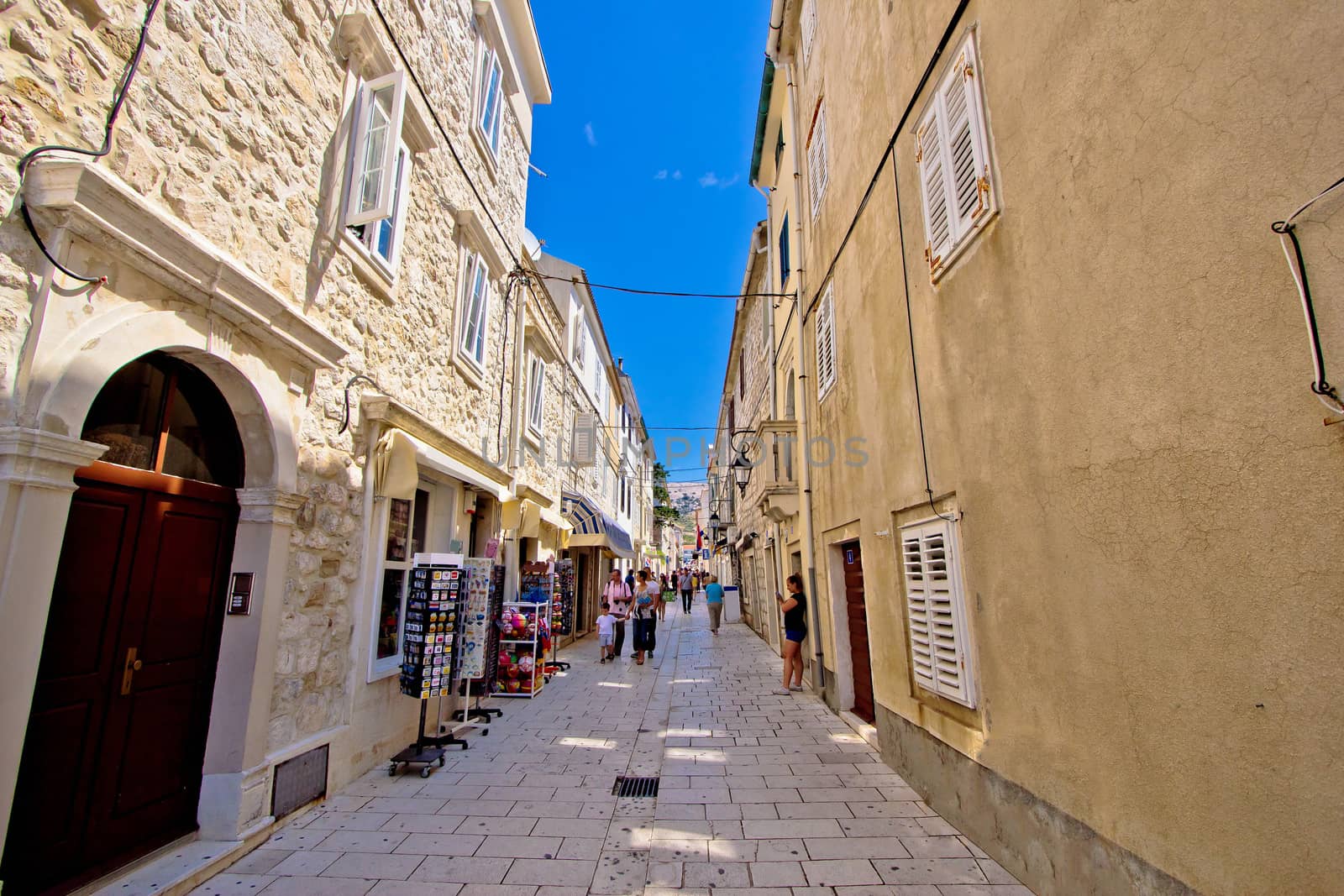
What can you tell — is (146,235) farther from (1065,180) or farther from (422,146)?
(1065,180)

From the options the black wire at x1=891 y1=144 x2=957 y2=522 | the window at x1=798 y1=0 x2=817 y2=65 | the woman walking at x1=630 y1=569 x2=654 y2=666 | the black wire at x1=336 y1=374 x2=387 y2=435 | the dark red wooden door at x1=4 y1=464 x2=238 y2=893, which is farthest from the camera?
the woman walking at x1=630 y1=569 x2=654 y2=666

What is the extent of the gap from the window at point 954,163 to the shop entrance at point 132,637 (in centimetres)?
509

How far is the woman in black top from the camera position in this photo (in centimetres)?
873

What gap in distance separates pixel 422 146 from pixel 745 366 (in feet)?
41.0

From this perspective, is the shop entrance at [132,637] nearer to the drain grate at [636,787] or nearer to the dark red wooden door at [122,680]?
the dark red wooden door at [122,680]

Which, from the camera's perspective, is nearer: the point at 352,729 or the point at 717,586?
the point at 352,729

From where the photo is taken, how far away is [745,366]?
18.1 m

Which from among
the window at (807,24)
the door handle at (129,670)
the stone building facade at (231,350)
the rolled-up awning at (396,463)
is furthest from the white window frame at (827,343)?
the door handle at (129,670)

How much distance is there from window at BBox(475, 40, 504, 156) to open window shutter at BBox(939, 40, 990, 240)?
21.2 ft

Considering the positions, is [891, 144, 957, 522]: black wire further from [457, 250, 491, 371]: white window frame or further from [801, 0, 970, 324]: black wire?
[457, 250, 491, 371]: white window frame

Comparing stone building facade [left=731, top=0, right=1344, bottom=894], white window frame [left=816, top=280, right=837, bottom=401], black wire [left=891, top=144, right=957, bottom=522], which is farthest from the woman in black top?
black wire [left=891, top=144, right=957, bottom=522]

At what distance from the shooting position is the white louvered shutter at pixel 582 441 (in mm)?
15273

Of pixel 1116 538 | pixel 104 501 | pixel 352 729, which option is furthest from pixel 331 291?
pixel 1116 538

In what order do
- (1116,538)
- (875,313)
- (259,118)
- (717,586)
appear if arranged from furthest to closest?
(717,586) < (875,313) < (259,118) < (1116,538)
